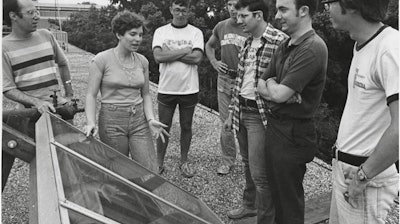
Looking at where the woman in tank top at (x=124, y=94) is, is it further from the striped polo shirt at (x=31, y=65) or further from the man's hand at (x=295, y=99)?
the man's hand at (x=295, y=99)

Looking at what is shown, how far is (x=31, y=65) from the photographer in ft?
11.3

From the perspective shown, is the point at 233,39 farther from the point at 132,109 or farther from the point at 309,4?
the point at 309,4

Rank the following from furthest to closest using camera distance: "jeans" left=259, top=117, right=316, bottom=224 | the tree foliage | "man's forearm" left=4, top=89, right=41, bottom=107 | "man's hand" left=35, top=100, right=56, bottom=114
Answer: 1. the tree foliage
2. "man's forearm" left=4, top=89, right=41, bottom=107
3. "man's hand" left=35, top=100, right=56, bottom=114
4. "jeans" left=259, top=117, right=316, bottom=224

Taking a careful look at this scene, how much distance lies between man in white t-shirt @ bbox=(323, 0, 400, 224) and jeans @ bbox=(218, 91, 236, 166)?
257 centimetres

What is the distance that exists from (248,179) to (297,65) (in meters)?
1.53

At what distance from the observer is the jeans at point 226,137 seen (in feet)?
15.6

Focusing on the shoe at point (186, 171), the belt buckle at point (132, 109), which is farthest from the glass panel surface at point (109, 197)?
the shoe at point (186, 171)

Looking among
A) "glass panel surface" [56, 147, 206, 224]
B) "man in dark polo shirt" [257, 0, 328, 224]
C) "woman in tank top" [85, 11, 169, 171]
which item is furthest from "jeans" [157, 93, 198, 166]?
"glass panel surface" [56, 147, 206, 224]

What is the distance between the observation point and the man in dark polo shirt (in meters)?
2.69

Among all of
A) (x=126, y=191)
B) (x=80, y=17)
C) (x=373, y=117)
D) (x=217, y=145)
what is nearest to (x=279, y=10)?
(x=373, y=117)

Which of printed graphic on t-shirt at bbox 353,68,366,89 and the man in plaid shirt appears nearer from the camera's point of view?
printed graphic on t-shirt at bbox 353,68,366,89

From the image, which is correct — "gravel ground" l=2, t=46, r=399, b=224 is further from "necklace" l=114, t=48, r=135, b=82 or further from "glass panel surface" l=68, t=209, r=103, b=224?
"glass panel surface" l=68, t=209, r=103, b=224

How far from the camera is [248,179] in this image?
3.86 meters

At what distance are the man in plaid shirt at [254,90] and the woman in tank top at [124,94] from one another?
742mm
